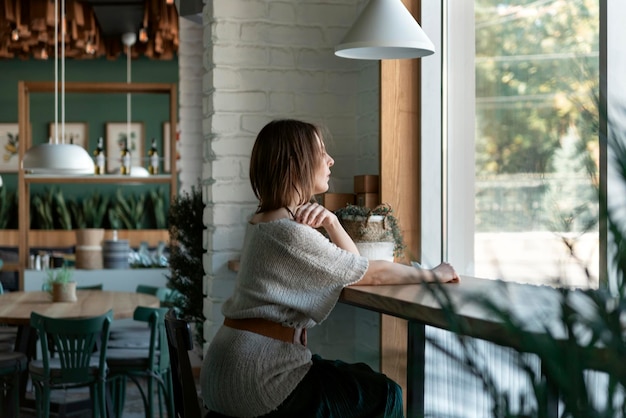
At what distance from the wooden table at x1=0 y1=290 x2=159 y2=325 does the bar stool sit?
0.68 ft

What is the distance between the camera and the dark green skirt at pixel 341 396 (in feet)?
7.11

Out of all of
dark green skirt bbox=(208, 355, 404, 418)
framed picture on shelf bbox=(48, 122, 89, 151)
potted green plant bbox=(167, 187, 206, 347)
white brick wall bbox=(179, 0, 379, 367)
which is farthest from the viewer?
framed picture on shelf bbox=(48, 122, 89, 151)

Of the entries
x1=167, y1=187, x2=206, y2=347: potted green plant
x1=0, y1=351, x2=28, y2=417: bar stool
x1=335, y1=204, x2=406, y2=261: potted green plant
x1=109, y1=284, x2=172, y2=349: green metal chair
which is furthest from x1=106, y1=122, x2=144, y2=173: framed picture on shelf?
x1=335, y1=204, x2=406, y2=261: potted green plant

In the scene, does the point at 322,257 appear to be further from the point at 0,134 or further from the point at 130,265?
the point at 0,134

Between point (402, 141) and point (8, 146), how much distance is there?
425 inches

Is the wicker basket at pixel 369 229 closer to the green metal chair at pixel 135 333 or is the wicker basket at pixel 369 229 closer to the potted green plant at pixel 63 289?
the green metal chair at pixel 135 333

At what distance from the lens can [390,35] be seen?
262 centimetres

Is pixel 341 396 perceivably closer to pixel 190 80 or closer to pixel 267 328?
pixel 267 328

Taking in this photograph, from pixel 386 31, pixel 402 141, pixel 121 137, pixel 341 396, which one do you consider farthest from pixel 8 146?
pixel 341 396

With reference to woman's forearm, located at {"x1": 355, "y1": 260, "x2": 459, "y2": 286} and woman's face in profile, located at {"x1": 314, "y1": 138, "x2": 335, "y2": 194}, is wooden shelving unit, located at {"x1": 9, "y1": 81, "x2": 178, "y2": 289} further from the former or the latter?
woman's forearm, located at {"x1": 355, "y1": 260, "x2": 459, "y2": 286}

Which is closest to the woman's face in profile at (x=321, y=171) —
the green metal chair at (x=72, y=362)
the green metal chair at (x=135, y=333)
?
the green metal chair at (x=72, y=362)

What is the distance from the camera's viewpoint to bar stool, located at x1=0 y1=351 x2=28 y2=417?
4980mm

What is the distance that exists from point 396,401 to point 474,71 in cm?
139

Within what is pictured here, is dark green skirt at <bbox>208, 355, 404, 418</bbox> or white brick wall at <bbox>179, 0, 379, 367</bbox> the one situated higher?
white brick wall at <bbox>179, 0, 379, 367</bbox>
